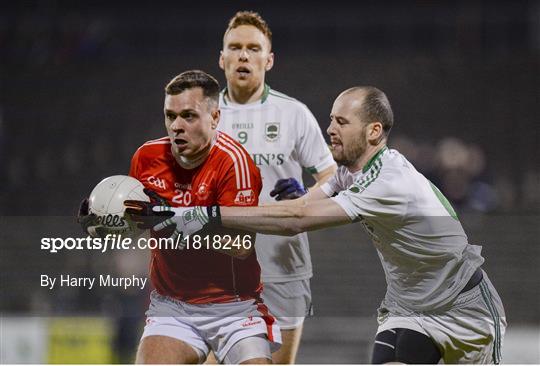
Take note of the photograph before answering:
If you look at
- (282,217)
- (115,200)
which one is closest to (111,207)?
(115,200)

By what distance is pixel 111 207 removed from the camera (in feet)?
12.0

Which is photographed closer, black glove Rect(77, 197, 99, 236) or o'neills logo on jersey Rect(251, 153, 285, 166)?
black glove Rect(77, 197, 99, 236)

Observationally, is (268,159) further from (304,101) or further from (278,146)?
(304,101)

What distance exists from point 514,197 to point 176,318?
447 centimetres

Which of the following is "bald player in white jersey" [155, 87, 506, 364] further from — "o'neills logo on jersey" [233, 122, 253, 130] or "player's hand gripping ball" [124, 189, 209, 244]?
"o'neills logo on jersey" [233, 122, 253, 130]

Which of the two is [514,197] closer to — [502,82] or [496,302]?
[502,82]

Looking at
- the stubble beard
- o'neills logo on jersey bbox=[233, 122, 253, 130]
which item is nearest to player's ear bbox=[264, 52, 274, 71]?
o'neills logo on jersey bbox=[233, 122, 253, 130]

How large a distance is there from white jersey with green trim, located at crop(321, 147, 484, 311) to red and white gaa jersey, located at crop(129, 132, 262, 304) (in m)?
0.48

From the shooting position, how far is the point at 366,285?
6367 mm

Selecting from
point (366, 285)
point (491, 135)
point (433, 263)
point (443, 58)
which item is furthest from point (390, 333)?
point (443, 58)

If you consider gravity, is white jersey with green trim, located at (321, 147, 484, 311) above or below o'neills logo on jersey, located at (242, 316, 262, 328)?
above

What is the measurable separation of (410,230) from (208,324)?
0.99 m

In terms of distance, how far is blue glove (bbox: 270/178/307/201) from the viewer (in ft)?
13.7

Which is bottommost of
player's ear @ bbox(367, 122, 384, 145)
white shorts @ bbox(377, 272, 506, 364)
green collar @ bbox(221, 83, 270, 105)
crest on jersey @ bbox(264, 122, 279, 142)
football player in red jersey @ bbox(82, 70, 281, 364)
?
white shorts @ bbox(377, 272, 506, 364)
